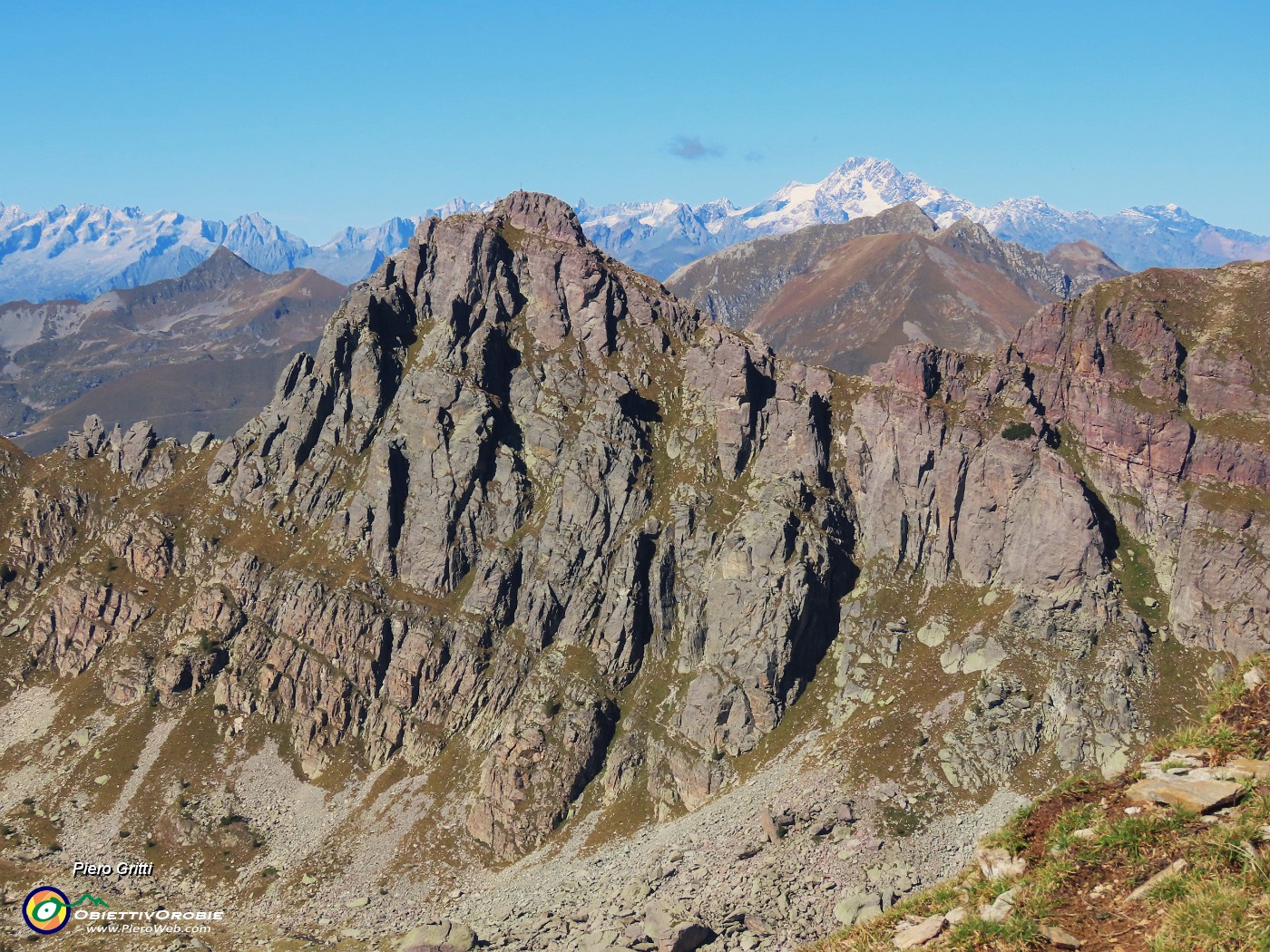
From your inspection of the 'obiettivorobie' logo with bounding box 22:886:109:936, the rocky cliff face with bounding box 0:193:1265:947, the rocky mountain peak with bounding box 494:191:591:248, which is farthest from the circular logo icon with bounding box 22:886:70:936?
the rocky mountain peak with bounding box 494:191:591:248

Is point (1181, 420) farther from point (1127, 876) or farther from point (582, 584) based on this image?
point (1127, 876)

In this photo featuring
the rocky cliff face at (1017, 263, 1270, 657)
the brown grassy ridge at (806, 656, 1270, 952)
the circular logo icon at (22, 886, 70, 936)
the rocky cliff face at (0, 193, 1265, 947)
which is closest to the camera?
the brown grassy ridge at (806, 656, 1270, 952)

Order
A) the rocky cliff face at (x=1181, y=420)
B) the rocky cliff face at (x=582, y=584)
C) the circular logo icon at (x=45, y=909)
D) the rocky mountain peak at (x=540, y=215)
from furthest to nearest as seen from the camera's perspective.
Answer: the rocky mountain peak at (x=540, y=215), the rocky cliff face at (x=582, y=584), the rocky cliff face at (x=1181, y=420), the circular logo icon at (x=45, y=909)

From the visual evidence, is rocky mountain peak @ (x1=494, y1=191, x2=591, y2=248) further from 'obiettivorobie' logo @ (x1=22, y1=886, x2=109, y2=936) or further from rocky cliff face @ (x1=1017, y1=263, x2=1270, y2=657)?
'obiettivorobie' logo @ (x1=22, y1=886, x2=109, y2=936)

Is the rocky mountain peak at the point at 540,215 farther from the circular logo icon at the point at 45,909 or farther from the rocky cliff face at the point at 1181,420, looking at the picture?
the circular logo icon at the point at 45,909

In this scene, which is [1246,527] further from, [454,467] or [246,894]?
[246,894]

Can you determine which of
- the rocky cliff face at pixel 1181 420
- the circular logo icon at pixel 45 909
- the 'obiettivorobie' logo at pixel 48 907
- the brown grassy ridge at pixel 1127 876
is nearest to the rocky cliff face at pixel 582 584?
the rocky cliff face at pixel 1181 420

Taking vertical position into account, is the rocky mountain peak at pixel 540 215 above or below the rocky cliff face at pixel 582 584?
above
